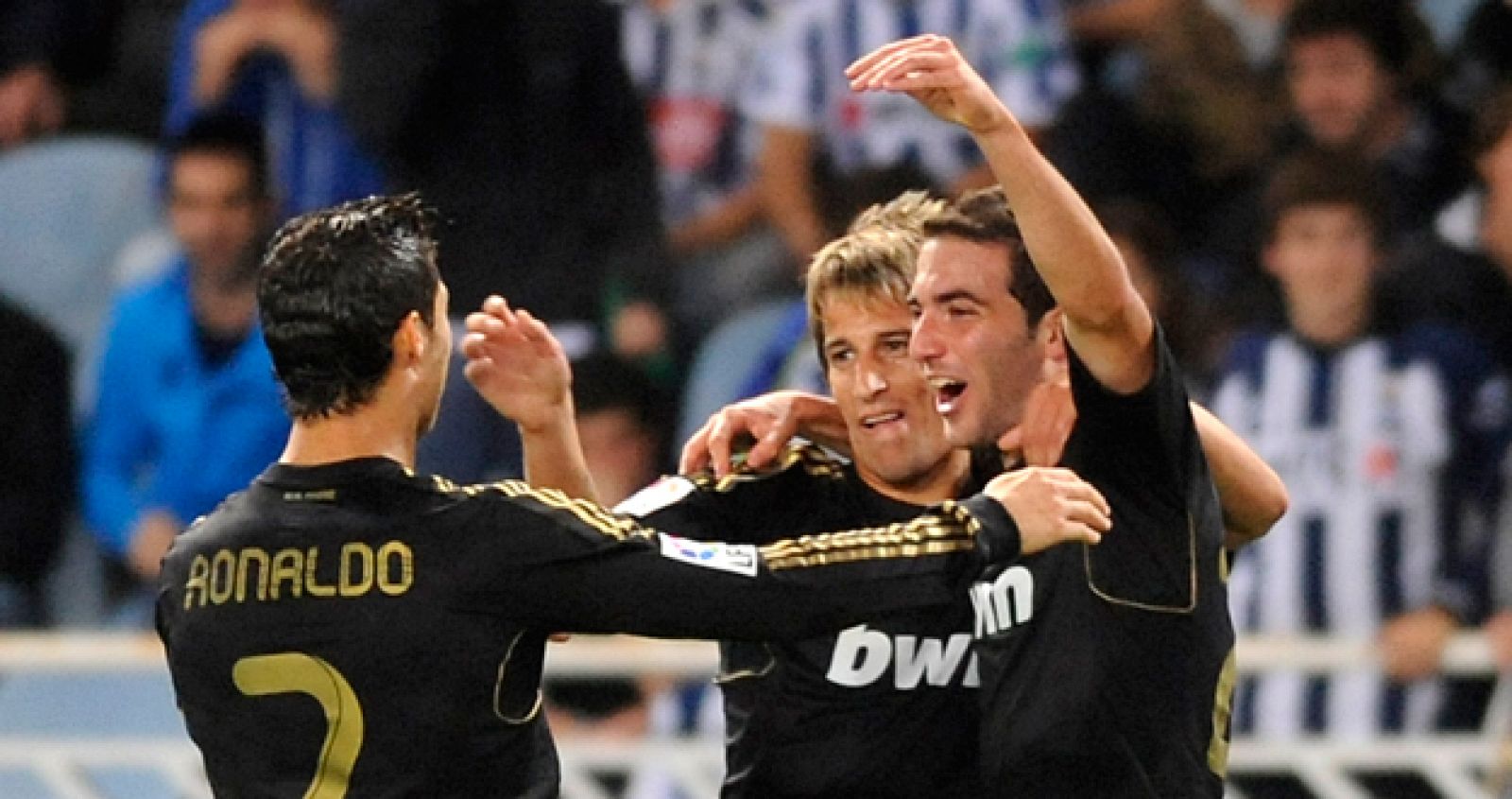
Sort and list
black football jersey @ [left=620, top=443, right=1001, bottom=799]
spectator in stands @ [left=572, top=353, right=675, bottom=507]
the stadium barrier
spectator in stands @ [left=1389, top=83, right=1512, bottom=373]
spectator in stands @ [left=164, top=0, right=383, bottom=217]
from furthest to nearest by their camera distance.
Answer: spectator in stands @ [left=164, top=0, right=383, bottom=217] → spectator in stands @ [left=572, top=353, right=675, bottom=507] → spectator in stands @ [left=1389, top=83, right=1512, bottom=373] → the stadium barrier → black football jersey @ [left=620, top=443, right=1001, bottom=799]

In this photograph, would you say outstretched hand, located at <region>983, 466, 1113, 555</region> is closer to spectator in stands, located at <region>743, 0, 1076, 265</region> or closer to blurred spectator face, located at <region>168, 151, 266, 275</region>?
spectator in stands, located at <region>743, 0, 1076, 265</region>

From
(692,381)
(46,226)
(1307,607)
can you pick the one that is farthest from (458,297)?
(1307,607)

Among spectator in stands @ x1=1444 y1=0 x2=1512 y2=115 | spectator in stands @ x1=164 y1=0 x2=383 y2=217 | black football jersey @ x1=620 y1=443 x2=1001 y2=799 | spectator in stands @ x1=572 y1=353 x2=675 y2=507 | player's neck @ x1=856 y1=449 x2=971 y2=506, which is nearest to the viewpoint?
black football jersey @ x1=620 y1=443 x2=1001 y2=799

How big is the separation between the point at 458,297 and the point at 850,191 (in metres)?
1.13

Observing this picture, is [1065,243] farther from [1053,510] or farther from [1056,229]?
[1053,510]

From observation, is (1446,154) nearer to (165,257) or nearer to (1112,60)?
(1112,60)

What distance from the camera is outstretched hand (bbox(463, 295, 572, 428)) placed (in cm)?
424

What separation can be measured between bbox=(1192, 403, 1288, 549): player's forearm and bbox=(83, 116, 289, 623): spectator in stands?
371cm

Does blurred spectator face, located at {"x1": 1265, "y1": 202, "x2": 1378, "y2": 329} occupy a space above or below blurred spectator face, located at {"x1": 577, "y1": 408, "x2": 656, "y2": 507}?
above

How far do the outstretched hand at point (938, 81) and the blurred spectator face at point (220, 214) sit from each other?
432 centimetres

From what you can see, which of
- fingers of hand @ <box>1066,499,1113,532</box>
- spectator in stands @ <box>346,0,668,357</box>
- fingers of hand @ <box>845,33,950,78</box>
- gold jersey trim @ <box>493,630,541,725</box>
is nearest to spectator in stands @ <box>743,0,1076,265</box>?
spectator in stands @ <box>346,0,668,357</box>

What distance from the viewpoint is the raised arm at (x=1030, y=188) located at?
3590mm

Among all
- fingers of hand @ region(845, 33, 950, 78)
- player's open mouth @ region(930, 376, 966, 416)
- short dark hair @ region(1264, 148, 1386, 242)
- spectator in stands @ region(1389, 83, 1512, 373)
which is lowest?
player's open mouth @ region(930, 376, 966, 416)

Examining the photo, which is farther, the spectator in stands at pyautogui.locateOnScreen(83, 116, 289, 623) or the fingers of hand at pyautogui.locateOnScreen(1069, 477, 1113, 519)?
the spectator in stands at pyautogui.locateOnScreen(83, 116, 289, 623)
